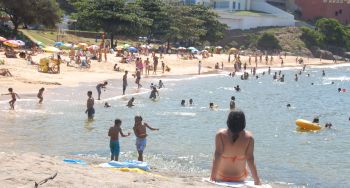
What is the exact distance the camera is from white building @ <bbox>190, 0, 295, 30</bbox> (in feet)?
335

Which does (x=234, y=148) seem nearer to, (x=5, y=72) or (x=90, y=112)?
(x=90, y=112)

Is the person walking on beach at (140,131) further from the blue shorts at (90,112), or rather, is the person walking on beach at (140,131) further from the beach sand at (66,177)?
the blue shorts at (90,112)

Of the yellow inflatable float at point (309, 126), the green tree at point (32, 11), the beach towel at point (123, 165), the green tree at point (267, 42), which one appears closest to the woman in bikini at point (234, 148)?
the beach towel at point (123, 165)

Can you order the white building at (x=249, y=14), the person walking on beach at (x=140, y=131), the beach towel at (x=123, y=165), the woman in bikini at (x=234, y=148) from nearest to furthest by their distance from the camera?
1. the woman in bikini at (x=234, y=148)
2. the beach towel at (x=123, y=165)
3. the person walking on beach at (x=140, y=131)
4. the white building at (x=249, y=14)

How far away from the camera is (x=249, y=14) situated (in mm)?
103438

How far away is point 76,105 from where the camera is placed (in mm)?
28406

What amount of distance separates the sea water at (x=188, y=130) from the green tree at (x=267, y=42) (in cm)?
5352

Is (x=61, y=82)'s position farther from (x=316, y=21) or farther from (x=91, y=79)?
(x=316, y=21)

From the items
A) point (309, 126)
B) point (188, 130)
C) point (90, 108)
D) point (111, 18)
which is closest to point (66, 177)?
point (90, 108)

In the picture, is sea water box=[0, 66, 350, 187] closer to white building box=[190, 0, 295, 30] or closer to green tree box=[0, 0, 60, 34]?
green tree box=[0, 0, 60, 34]

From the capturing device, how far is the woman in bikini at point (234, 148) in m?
7.60

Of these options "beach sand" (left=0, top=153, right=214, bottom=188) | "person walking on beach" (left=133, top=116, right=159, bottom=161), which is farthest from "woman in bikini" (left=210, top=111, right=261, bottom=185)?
"person walking on beach" (left=133, top=116, right=159, bottom=161)

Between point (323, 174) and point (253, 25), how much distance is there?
286ft

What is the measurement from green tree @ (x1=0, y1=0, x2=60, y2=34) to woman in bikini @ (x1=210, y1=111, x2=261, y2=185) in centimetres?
4588
